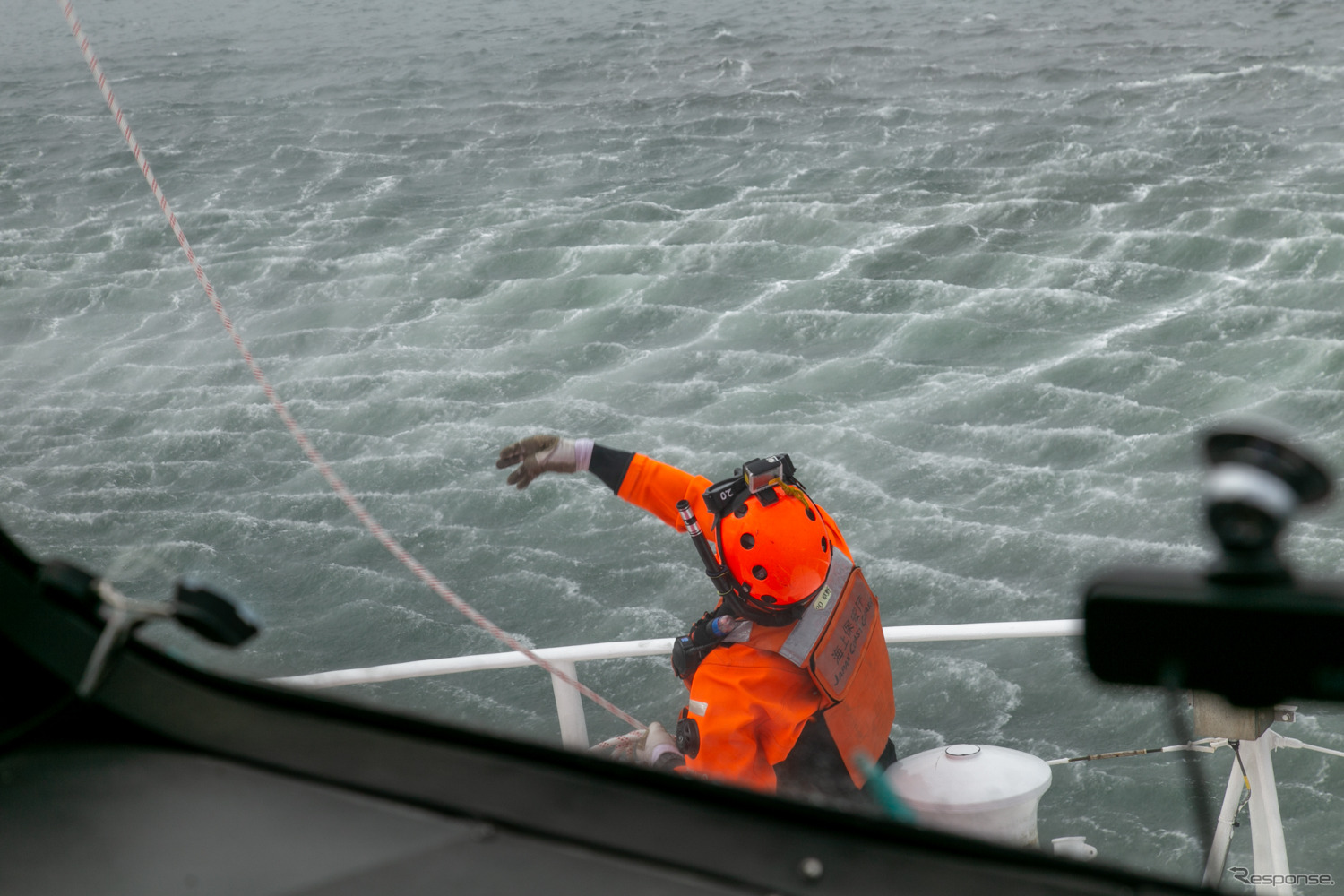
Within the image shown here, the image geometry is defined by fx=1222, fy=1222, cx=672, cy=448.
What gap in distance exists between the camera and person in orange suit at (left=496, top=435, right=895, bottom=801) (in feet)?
7.14

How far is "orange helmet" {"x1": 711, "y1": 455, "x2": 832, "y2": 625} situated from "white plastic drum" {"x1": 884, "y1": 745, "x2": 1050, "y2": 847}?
391mm

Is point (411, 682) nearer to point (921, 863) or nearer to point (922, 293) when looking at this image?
point (922, 293)

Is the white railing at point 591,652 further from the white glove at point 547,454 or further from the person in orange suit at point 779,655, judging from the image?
the white glove at point 547,454

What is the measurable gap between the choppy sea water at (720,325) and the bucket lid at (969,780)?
5.65ft

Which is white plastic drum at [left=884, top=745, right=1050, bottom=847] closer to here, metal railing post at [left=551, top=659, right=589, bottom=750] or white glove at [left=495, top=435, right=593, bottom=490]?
metal railing post at [left=551, top=659, right=589, bottom=750]

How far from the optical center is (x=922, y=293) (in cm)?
886

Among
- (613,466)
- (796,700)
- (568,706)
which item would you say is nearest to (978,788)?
(796,700)

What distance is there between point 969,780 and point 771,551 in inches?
21.0

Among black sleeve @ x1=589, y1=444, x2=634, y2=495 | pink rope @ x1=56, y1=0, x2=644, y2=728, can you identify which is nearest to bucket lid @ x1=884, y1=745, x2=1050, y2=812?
pink rope @ x1=56, y1=0, x2=644, y2=728

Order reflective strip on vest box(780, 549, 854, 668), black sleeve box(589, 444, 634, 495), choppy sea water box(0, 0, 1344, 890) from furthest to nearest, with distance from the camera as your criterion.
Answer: choppy sea water box(0, 0, 1344, 890)
black sleeve box(589, 444, 634, 495)
reflective strip on vest box(780, 549, 854, 668)

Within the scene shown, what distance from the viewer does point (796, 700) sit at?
7.27 feet

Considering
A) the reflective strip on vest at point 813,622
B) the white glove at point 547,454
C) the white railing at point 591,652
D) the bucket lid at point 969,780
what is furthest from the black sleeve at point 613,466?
the bucket lid at point 969,780

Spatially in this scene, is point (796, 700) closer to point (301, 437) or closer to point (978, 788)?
point (978, 788)

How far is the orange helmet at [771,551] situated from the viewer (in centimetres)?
221
